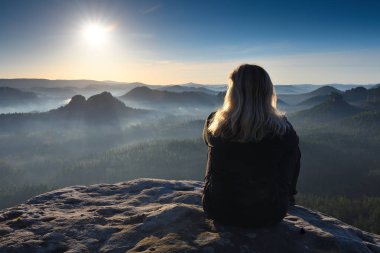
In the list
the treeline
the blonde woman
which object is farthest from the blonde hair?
the treeline

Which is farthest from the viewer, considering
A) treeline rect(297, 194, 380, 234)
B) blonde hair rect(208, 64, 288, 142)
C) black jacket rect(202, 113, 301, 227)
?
treeline rect(297, 194, 380, 234)

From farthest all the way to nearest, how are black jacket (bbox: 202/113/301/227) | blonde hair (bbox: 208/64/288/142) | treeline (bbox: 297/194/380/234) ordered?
1. treeline (bbox: 297/194/380/234)
2. black jacket (bbox: 202/113/301/227)
3. blonde hair (bbox: 208/64/288/142)

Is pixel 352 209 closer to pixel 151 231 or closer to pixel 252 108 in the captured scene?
pixel 151 231

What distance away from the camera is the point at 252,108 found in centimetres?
760

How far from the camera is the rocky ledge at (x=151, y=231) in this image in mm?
7867

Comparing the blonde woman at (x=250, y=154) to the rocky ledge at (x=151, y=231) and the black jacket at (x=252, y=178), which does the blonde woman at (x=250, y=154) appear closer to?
the black jacket at (x=252, y=178)

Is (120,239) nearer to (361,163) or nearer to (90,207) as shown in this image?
(90,207)

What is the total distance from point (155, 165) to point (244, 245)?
194029 mm

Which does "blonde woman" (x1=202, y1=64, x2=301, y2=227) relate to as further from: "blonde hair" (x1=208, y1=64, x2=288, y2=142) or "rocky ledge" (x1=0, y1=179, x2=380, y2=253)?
"rocky ledge" (x1=0, y1=179, x2=380, y2=253)

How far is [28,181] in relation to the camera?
19850 cm

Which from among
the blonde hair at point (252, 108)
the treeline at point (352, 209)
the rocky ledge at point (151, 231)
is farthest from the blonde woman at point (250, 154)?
the treeline at point (352, 209)

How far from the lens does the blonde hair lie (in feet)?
24.6

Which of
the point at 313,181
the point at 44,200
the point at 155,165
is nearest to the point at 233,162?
the point at 44,200

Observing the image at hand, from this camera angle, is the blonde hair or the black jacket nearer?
the blonde hair
